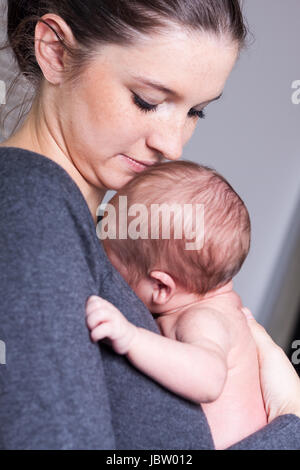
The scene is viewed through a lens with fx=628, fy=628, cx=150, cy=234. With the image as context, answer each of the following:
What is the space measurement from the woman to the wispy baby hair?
60 mm

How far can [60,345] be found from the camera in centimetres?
67

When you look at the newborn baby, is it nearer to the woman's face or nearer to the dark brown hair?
the woman's face

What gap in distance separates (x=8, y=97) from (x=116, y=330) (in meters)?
1.05

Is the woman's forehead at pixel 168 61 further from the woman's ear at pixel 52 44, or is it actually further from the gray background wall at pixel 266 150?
the gray background wall at pixel 266 150

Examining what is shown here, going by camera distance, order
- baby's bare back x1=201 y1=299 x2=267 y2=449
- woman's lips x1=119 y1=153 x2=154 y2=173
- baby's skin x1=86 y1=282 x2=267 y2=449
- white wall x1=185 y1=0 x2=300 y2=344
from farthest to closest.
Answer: white wall x1=185 y1=0 x2=300 y2=344, woman's lips x1=119 y1=153 x2=154 y2=173, baby's bare back x1=201 y1=299 x2=267 y2=449, baby's skin x1=86 y1=282 x2=267 y2=449

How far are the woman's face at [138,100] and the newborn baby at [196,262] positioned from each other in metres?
0.05

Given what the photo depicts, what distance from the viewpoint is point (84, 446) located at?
66 cm

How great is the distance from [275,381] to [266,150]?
5.07 ft

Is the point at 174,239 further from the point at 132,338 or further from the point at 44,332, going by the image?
the point at 44,332

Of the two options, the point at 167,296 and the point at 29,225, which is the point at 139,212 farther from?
the point at 29,225

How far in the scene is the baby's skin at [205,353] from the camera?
77 centimetres

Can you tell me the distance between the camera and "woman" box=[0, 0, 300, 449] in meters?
0.66

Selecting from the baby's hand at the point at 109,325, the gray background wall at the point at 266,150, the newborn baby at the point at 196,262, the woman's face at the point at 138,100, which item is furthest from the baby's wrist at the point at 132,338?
the gray background wall at the point at 266,150

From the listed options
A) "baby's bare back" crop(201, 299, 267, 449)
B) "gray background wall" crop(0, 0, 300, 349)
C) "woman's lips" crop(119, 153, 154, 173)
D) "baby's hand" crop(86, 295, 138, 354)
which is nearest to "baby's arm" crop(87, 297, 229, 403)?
"baby's hand" crop(86, 295, 138, 354)
